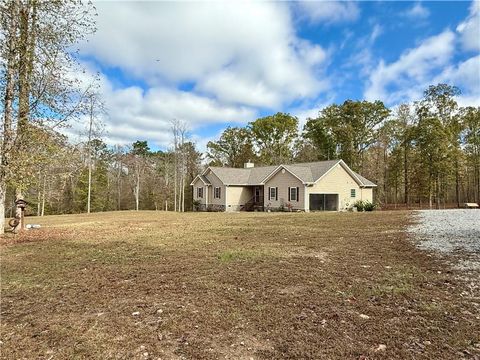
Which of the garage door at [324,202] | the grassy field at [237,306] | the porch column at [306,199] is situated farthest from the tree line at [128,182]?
the grassy field at [237,306]

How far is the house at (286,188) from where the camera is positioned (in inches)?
1069

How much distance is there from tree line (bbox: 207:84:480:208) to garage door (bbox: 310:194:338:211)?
35.5 feet

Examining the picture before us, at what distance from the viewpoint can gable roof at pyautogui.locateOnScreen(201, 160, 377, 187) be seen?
27402 millimetres

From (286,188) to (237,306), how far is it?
24.2 meters

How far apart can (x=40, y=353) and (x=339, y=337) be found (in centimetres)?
312

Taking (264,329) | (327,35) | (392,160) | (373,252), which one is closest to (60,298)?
(264,329)

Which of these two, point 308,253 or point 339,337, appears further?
point 308,253

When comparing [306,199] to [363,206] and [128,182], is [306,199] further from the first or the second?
[128,182]

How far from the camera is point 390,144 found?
39.6 meters

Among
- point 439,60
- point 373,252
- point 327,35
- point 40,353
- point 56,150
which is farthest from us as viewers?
point 439,60

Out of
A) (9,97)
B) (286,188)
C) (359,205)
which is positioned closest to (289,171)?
(286,188)

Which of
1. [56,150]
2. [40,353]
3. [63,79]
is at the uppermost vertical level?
[63,79]

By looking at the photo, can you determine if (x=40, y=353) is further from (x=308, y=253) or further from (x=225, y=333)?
(x=308, y=253)

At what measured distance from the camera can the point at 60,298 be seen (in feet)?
15.7
